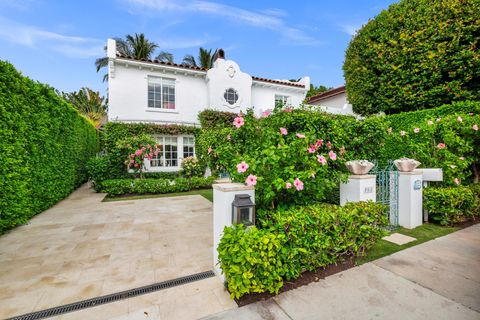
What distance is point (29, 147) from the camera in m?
4.97

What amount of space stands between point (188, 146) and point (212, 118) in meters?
2.13

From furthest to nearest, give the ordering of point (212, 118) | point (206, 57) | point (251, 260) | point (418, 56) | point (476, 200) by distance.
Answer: point (206, 57) → point (212, 118) → point (418, 56) → point (476, 200) → point (251, 260)

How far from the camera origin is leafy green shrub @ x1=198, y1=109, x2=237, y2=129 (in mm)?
11742

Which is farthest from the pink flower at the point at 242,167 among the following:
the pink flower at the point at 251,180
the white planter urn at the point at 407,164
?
the white planter urn at the point at 407,164

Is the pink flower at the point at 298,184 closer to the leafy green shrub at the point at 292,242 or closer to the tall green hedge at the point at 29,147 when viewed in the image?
the leafy green shrub at the point at 292,242

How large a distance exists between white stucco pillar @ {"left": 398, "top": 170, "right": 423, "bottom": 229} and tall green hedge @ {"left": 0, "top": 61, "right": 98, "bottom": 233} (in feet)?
26.6

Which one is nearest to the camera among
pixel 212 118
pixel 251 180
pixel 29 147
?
pixel 251 180

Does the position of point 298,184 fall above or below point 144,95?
below

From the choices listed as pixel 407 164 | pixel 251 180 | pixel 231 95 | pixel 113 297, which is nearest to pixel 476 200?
pixel 407 164

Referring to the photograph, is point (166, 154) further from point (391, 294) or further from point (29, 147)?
point (391, 294)

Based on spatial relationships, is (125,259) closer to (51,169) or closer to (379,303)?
(379,303)

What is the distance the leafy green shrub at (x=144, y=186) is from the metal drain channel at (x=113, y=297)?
6984 mm

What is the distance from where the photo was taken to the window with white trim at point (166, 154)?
11416 millimetres

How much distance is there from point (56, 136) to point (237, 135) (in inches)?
247
